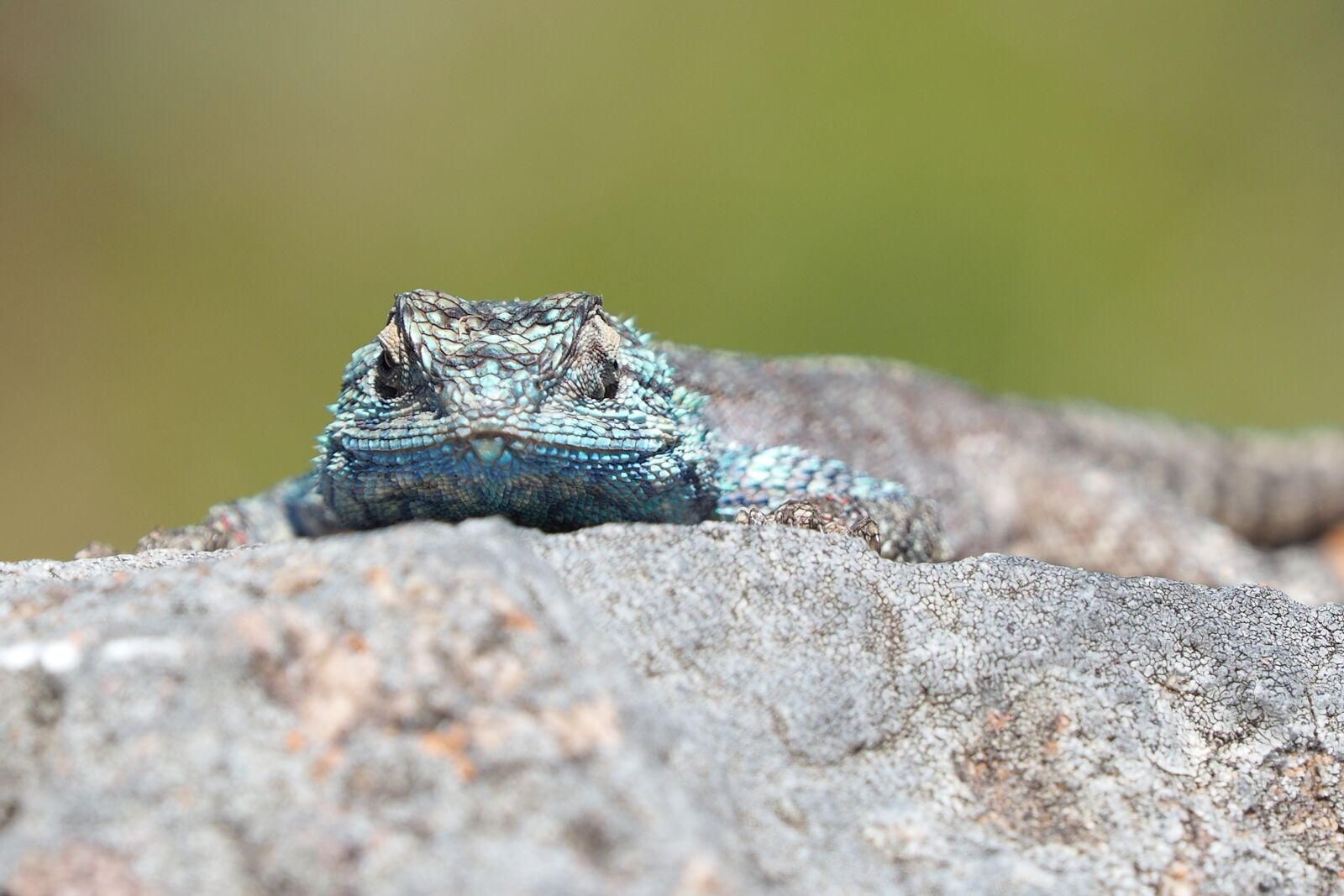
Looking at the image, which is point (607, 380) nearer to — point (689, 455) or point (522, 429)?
point (689, 455)

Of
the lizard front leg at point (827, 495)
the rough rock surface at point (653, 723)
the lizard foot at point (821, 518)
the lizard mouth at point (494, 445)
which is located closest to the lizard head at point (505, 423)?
the lizard mouth at point (494, 445)

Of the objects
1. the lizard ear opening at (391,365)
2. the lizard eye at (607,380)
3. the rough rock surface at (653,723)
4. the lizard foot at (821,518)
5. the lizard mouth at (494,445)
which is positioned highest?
the lizard ear opening at (391,365)

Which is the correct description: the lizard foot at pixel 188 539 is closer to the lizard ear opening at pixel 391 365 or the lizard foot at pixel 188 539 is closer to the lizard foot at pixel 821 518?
the lizard ear opening at pixel 391 365

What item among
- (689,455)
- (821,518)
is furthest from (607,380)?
(821,518)

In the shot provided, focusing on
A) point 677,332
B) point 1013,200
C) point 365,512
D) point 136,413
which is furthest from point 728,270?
point 365,512

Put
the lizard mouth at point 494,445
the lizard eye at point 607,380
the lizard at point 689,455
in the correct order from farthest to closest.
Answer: the lizard eye at point 607,380 → the lizard at point 689,455 → the lizard mouth at point 494,445

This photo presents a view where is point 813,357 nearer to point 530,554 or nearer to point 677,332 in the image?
point 530,554

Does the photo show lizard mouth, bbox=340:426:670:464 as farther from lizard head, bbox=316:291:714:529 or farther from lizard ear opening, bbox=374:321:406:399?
lizard ear opening, bbox=374:321:406:399
